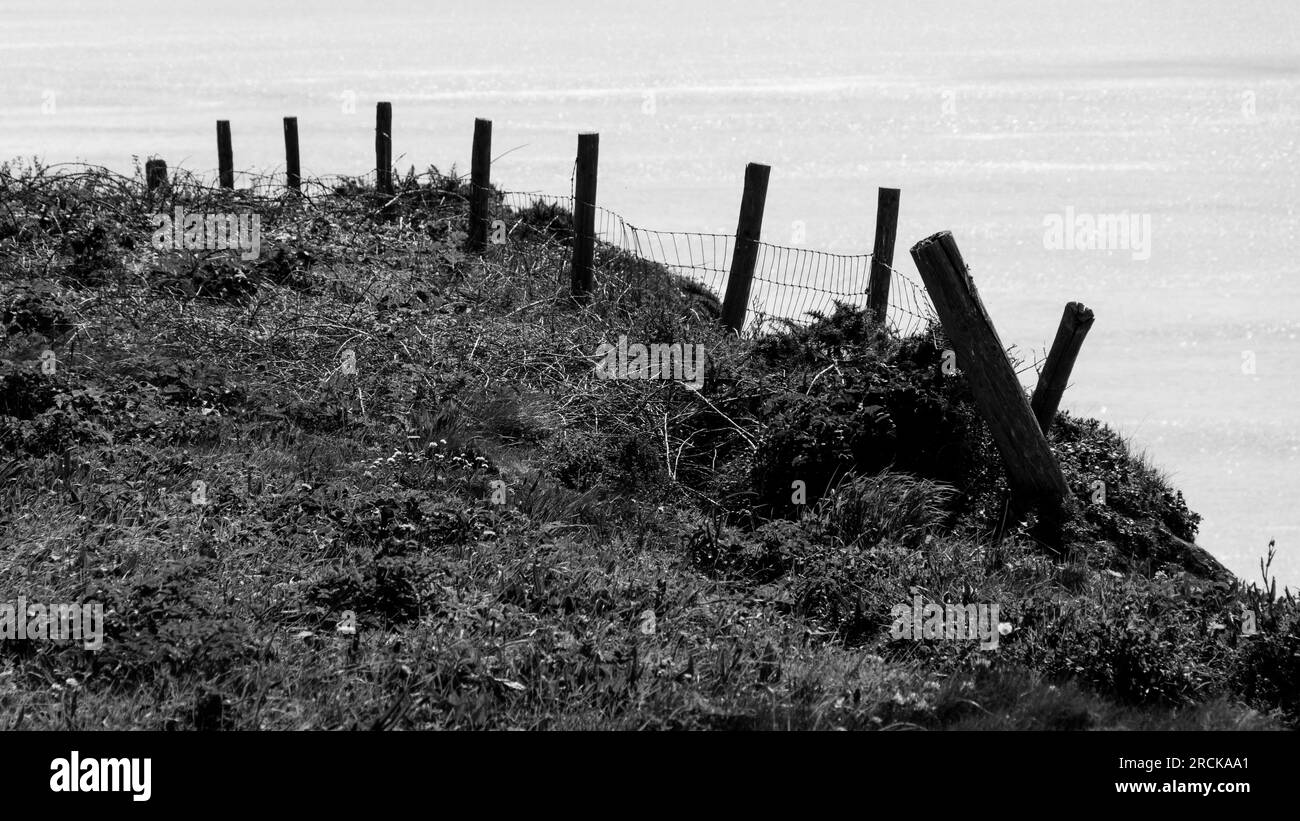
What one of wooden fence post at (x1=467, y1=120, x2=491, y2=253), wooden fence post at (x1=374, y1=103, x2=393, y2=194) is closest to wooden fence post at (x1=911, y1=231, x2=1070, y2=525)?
wooden fence post at (x1=467, y1=120, x2=491, y2=253)

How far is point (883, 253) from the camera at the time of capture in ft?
31.3

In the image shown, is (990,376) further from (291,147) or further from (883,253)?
(291,147)

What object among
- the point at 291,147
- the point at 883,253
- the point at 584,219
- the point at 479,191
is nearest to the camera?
the point at 883,253

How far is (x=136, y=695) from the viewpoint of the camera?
4508mm

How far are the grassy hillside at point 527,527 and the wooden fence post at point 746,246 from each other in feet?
0.78

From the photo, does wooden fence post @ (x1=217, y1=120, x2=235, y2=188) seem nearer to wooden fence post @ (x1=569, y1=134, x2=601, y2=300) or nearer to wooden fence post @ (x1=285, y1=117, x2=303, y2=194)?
wooden fence post @ (x1=285, y1=117, x2=303, y2=194)

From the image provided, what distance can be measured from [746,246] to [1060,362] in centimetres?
300

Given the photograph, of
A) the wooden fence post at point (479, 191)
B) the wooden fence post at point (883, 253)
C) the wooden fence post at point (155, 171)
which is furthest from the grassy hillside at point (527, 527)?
the wooden fence post at point (155, 171)

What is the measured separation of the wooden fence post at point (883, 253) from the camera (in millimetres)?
9445

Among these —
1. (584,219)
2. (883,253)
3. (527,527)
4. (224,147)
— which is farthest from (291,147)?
(527,527)

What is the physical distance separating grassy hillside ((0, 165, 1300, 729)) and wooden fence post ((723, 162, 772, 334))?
0.78 feet

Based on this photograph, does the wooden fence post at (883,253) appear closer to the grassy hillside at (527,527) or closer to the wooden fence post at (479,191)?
the grassy hillside at (527,527)

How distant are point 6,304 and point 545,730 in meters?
6.36

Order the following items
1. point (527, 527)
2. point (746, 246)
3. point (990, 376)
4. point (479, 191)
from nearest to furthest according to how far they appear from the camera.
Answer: point (527, 527)
point (990, 376)
point (746, 246)
point (479, 191)
